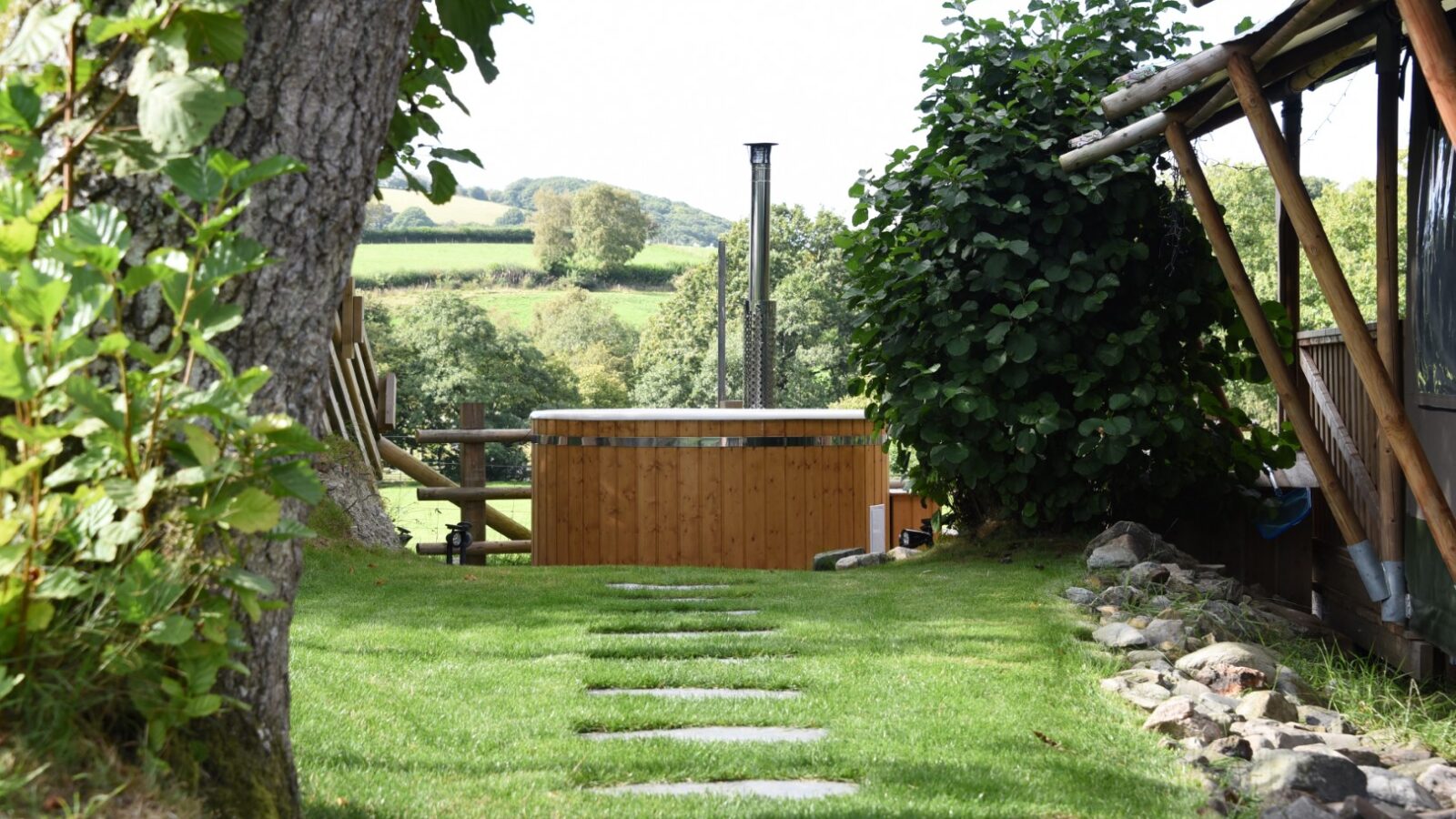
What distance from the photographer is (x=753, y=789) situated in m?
2.62

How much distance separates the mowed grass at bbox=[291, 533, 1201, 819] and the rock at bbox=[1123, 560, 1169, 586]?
0.35 meters

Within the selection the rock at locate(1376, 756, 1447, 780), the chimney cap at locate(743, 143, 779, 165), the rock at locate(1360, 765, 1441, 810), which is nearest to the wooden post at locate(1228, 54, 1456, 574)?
the rock at locate(1376, 756, 1447, 780)

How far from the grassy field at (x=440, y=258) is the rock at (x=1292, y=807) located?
41.9m

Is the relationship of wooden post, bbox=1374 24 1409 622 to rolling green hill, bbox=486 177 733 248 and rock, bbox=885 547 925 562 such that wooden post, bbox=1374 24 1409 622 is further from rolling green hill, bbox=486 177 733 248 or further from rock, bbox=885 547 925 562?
rolling green hill, bbox=486 177 733 248

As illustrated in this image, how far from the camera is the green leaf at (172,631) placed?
1.45 m

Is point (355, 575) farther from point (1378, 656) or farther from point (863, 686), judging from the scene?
point (1378, 656)

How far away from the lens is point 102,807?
144 cm

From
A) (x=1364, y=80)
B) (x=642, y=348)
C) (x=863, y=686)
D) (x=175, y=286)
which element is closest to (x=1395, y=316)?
(x=1364, y=80)

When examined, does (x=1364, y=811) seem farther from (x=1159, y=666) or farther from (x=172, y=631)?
(x=172, y=631)

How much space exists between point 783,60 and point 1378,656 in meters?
42.9

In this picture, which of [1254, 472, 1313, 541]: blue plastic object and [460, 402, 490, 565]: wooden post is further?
[460, 402, 490, 565]: wooden post

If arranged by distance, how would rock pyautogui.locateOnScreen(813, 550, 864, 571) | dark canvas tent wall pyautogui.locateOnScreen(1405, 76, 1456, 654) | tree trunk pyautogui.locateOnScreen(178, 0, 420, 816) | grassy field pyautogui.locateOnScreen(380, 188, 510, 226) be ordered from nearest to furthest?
tree trunk pyautogui.locateOnScreen(178, 0, 420, 816), dark canvas tent wall pyautogui.locateOnScreen(1405, 76, 1456, 654), rock pyautogui.locateOnScreen(813, 550, 864, 571), grassy field pyautogui.locateOnScreen(380, 188, 510, 226)

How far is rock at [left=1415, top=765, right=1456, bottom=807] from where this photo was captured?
2861 mm

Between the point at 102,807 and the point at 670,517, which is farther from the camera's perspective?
the point at 670,517
